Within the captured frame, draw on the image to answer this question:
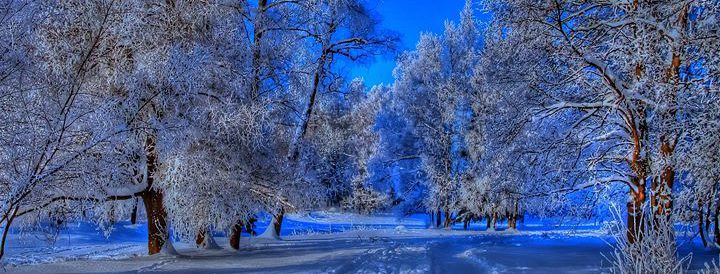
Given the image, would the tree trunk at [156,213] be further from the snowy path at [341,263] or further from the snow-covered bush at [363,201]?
the snow-covered bush at [363,201]

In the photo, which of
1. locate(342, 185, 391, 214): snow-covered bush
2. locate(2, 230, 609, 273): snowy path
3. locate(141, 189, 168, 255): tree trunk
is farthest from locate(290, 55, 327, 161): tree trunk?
locate(342, 185, 391, 214): snow-covered bush

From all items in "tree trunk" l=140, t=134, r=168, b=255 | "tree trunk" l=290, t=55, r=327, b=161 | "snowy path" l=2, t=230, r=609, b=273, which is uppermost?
"tree trunk" l=290, t=55, r=327, b=161

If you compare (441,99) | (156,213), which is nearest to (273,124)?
(156,213)

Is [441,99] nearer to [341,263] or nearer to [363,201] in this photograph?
[363,201]

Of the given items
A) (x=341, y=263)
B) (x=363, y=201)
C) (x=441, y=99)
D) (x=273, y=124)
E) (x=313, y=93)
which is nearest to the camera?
(x=341, y=263)

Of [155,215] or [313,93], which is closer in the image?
[155,215]

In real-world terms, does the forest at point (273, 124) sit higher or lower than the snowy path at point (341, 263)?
higher

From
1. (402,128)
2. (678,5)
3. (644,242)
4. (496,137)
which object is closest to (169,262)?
(496,137)

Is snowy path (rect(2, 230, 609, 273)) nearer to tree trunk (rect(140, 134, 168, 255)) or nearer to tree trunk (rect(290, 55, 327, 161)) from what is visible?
tree trunk (rect(140, 134, 168, 255))

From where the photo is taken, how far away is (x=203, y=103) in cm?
1001

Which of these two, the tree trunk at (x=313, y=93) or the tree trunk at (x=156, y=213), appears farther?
the tree trunk at (x=313, y=93)

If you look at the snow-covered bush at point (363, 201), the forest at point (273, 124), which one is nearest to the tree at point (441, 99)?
the forest at point (273, 124)

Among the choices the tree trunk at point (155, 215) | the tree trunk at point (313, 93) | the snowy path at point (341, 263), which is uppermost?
the tree trunk at point (313, 93)

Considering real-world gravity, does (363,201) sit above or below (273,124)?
below
